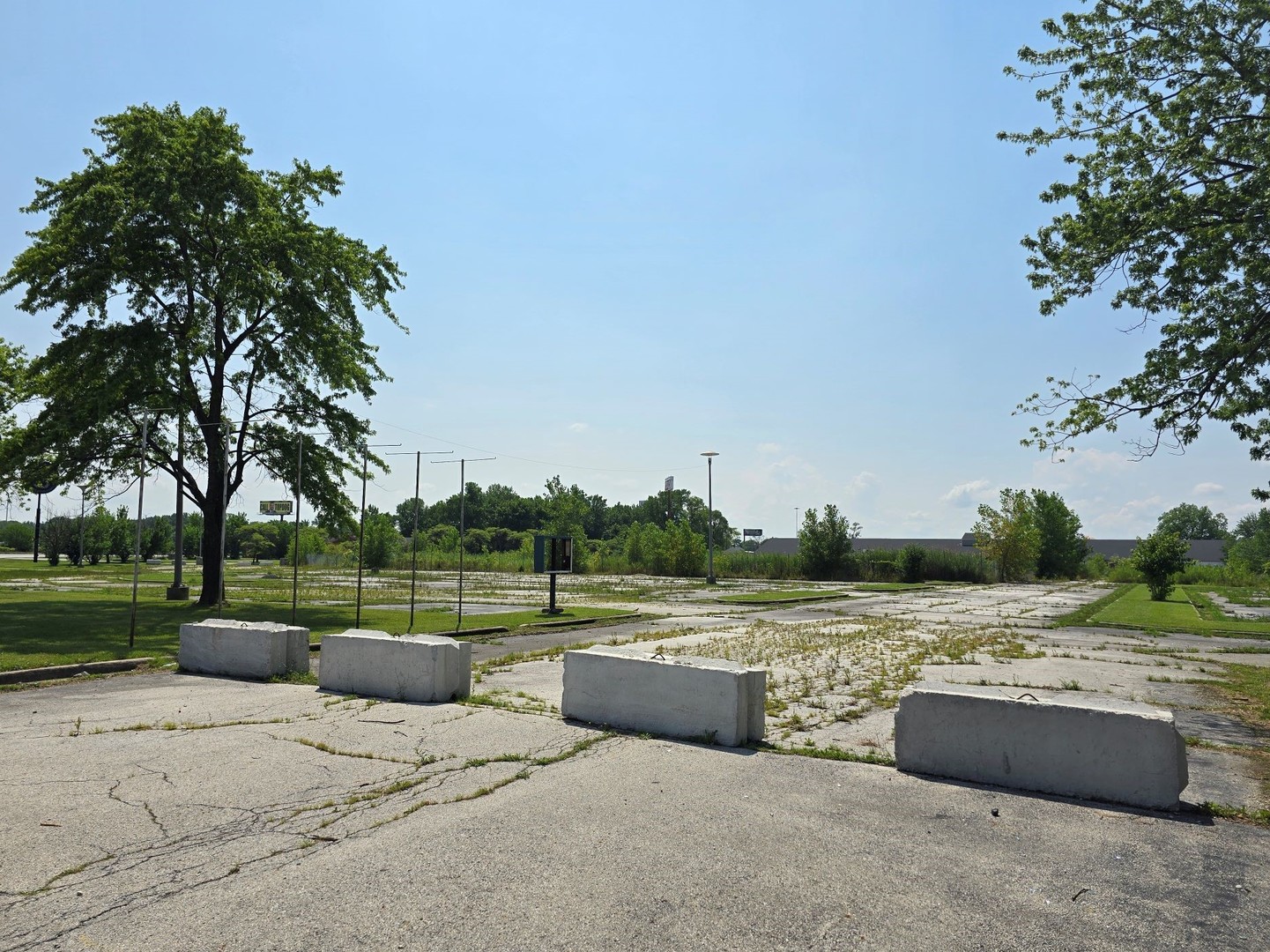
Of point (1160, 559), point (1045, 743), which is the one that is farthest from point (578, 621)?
point (1160, 559)

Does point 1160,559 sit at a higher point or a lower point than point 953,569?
higher

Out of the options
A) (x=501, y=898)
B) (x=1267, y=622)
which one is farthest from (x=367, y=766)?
(x=1267, y=622)

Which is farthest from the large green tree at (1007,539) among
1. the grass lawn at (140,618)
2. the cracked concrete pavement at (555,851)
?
the cracked concrete pavement at (555,851)

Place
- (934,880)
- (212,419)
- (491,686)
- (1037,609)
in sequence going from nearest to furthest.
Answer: (934,880)
(491,686)
(212,419)
(1037,609)

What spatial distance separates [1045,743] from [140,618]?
19929mm

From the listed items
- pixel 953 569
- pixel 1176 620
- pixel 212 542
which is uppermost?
pixel 212 542

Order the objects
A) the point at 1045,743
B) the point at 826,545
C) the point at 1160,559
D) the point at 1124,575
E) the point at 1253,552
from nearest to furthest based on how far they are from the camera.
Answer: the point at 1045,743
the point at 1160,559
the point at 826,545
the point at 1124,575
the point at 1253,552

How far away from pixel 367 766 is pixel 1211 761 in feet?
23.9

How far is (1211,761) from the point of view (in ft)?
23.7

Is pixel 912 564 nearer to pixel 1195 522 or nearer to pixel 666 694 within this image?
pixel 666 694

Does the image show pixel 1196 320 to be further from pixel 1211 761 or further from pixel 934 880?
pixel 934 880

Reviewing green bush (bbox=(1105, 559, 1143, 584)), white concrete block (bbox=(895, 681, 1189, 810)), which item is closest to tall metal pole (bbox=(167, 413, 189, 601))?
white concrete block (bbox=(895, 681, 1189, 810))

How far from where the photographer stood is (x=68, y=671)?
37.8ft

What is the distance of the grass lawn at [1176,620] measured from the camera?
21.9 metres
